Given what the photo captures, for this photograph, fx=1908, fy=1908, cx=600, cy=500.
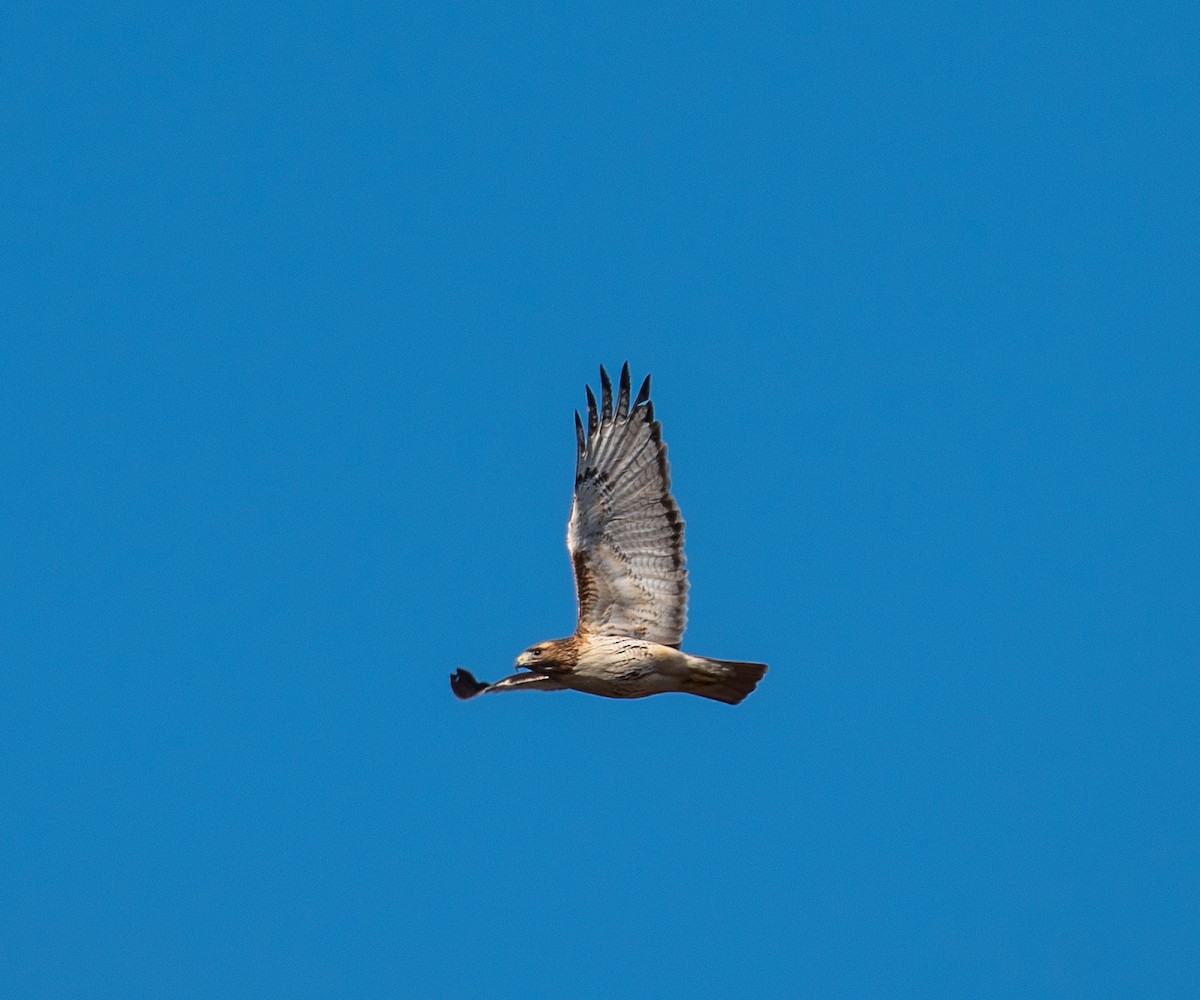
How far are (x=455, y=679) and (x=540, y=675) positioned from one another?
2.27ft

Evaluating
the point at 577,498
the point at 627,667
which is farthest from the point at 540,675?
the point at 577,498

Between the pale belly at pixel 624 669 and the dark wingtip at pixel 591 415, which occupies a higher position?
the dark wingtip at pixel 591 415

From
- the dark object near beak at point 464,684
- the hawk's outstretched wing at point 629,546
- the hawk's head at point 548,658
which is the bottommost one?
the dark object near beak at point 464,684

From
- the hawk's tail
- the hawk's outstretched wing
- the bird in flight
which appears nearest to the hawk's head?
the bird in flight

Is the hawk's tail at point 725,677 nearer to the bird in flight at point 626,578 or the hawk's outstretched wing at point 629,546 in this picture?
the bird in flight at point 626,578

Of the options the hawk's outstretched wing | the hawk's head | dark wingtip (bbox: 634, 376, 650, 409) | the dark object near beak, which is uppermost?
dark wingtip (bbox: 634, 376, 650, 409)

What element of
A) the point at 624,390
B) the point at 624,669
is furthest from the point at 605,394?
the point at 624,669

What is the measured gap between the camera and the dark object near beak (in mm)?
13023

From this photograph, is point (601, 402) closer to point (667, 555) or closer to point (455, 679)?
point (667, 555)

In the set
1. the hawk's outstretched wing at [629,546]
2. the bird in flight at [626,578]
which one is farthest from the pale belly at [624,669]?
the hawk's outstretched wing at [629,546]

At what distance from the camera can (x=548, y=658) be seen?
44.4 ft

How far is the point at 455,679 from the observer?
13086mm

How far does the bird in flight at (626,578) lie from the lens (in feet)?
44.8

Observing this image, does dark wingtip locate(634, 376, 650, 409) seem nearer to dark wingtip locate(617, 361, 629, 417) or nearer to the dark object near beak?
dark wingtip locate(617, 361, 629, 417)
